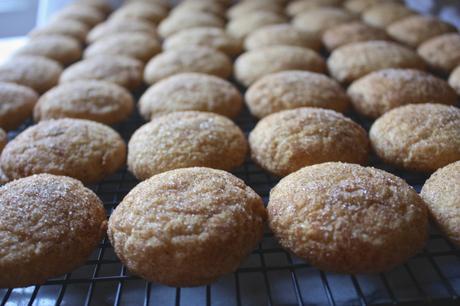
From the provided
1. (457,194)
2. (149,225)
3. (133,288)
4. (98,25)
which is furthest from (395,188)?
(98,25)

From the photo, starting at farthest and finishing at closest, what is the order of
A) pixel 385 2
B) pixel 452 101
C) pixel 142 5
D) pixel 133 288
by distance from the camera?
pixel 142 5 → pixel 385 2 → pixel 452 101 → pixel 133 288

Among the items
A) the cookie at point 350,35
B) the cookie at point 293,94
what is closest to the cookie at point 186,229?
the cookie at point 293,94

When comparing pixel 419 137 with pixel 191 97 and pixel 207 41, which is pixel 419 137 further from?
pixel 207 41

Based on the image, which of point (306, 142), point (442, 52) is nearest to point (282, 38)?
point (442, 52)

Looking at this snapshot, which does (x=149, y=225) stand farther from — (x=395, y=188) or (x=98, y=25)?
(x=98, y=25)

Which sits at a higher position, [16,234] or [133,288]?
[16,234]

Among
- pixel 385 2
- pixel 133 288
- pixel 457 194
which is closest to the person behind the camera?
pixel 457 194
